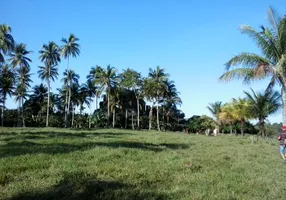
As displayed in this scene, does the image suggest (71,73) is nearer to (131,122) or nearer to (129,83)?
(129,83)

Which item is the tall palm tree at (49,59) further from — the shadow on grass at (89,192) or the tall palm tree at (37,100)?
the shadow on grass at (89,192)

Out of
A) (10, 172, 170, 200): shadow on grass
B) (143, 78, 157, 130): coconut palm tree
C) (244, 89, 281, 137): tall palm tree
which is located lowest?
(10, 172, 170, 200): shadow on grass

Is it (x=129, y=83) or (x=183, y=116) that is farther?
(x=183, y=116)

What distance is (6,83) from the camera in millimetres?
61844

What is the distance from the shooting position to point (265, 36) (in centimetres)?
1872

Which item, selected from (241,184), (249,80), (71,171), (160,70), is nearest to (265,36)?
(249,80)

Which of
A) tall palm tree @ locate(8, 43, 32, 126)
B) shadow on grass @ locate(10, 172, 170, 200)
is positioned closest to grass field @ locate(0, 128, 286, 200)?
shadow on grass @ locate(10, 172, 170, 200)

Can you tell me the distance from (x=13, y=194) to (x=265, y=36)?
16.1 m

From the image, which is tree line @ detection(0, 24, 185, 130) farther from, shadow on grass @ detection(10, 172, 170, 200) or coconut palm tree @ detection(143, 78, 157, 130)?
shadow on grass @ detection(10, 172, 170, 200)

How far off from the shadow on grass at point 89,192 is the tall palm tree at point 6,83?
58.1 m

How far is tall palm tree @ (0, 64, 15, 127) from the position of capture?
202 feet

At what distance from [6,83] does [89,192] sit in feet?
196

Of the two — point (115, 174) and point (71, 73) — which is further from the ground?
point (71, 73)

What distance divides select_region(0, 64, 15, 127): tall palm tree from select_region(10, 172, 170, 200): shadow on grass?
58.1 m
